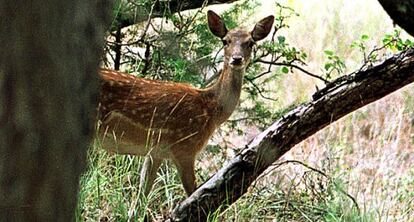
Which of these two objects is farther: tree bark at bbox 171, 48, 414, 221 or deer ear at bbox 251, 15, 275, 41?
deer ear at bbox 251, 15, 275, 41

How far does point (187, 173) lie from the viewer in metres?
5.16

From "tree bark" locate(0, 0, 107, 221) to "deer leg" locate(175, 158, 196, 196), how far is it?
395 centimetres

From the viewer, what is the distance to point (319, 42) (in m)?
9.37

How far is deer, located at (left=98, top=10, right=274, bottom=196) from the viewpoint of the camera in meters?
5.06

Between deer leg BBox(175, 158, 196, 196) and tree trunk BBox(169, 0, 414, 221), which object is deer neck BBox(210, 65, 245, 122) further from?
tree trunk BBox(169, 0, 414, 221)

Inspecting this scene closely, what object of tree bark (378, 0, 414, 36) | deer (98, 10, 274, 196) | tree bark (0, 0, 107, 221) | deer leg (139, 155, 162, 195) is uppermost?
deer (98, 10, 274, 196)

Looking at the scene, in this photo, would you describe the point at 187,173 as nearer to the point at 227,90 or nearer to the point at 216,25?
the point at 227,90

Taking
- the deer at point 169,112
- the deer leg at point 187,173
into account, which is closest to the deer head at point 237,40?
the deer at point 169,112

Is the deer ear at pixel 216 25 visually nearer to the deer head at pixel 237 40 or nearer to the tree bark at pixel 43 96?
the deer head at pixel 237 40

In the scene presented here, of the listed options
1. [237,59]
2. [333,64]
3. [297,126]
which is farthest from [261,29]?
[297,126]

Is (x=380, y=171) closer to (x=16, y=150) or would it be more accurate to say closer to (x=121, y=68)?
(x=121, y=68)

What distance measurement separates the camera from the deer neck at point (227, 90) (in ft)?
17.8

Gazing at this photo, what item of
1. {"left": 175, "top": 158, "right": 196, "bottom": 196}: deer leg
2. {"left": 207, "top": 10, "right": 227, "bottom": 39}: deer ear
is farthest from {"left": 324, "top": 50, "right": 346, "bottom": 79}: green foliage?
{"left": 175, "top": 158, "right": 196, "bottom": 196}: deer leg

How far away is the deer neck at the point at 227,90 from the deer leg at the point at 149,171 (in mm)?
461
